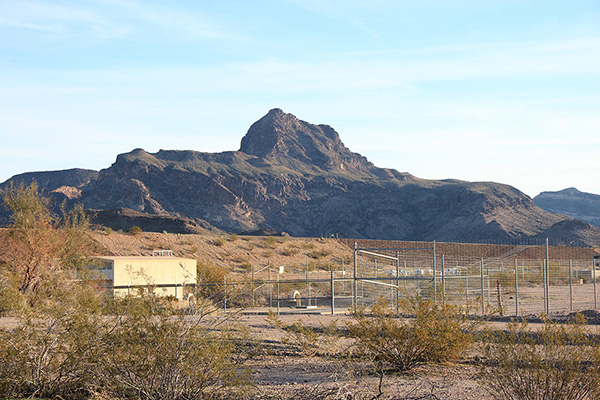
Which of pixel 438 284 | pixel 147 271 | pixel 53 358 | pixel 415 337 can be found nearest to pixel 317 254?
pixel 147 271

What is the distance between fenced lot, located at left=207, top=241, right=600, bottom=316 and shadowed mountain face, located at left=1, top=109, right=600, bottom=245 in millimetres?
58882

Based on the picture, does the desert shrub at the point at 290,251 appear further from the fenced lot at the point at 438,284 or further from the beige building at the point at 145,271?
the beige building at the point at 145,271

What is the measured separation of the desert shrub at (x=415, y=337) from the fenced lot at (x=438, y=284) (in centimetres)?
50

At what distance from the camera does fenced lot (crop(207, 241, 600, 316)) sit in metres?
22.5

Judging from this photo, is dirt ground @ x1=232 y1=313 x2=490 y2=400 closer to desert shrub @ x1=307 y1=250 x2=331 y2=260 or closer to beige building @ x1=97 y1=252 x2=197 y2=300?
beige building @ x1=97 y1=252 x2=197 y2=300

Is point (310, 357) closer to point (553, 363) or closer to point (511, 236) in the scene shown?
point (553, 363)

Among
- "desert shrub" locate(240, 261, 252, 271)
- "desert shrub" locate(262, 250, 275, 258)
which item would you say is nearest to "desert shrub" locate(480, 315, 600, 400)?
"desert shrub" locate(240, 261, 252, 271)

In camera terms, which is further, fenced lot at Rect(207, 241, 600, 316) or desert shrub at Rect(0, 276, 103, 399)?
fenced lot at Rect(207, 241, 600, 316)

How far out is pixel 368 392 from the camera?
1050cm

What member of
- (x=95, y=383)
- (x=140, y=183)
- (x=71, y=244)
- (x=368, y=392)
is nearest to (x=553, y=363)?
(x=368, y=392)

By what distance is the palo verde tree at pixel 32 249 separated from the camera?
26.9 m

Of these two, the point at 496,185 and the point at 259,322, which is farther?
the point at 496,185

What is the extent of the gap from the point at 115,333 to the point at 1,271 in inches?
658

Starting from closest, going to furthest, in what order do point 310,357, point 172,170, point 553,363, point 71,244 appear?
1. point 553,363
2. point 310,357
3. point 71,244
4. point 172,170
